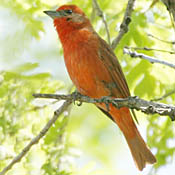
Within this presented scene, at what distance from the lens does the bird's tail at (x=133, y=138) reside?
5.25 m

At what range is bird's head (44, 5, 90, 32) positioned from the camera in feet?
18.0

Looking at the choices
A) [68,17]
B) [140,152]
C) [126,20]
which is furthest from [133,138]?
[68,17]

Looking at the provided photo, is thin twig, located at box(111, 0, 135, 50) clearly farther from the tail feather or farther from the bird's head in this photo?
the tail feather

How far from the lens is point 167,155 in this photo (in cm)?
519

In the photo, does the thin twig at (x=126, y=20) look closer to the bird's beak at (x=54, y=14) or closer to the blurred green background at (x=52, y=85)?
the blurred green background at (x=52, y=85)

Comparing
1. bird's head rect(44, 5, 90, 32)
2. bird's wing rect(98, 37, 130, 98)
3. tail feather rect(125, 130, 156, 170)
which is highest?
bird's head rect(44, 5, 90, 32)

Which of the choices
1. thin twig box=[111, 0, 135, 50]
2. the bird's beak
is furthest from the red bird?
thin twig box=[111, 0, 135, 50]

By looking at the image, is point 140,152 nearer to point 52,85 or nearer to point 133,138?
point 133,138

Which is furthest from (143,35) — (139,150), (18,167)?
(18,167)

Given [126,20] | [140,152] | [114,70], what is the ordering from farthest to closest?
[140,152], [114,70], [126,20]

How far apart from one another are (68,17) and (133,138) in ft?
6.41

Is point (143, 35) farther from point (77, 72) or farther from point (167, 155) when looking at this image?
point (167, 155)

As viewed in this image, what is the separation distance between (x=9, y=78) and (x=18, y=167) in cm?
108

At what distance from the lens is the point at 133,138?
5.43m
